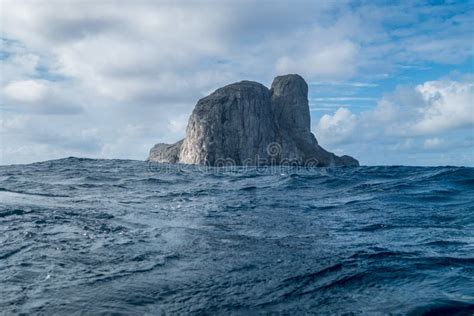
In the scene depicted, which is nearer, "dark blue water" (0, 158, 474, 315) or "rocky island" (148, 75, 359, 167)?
"dark blue water" (0, 158, 474, 315)

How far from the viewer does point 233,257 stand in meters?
9.04

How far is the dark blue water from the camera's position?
6.38 m

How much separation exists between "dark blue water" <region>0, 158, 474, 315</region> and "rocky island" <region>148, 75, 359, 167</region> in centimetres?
9514

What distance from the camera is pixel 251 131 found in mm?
117375

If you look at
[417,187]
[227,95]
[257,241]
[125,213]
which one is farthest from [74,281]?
[227,95]

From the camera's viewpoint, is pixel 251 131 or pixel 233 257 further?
pixel 251 131

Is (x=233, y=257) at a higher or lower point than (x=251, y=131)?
lower

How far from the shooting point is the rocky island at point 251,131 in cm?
11431

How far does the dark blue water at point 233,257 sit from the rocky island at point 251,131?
95.1 m

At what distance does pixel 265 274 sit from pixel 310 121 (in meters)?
128

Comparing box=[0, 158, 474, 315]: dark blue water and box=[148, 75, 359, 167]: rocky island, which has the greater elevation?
box=[148, 75, 359, 167]: rocky island

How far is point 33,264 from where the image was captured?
26.4 ft

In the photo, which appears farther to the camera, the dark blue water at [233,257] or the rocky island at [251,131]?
the rocky island at [251,131]

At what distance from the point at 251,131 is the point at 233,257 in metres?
109
